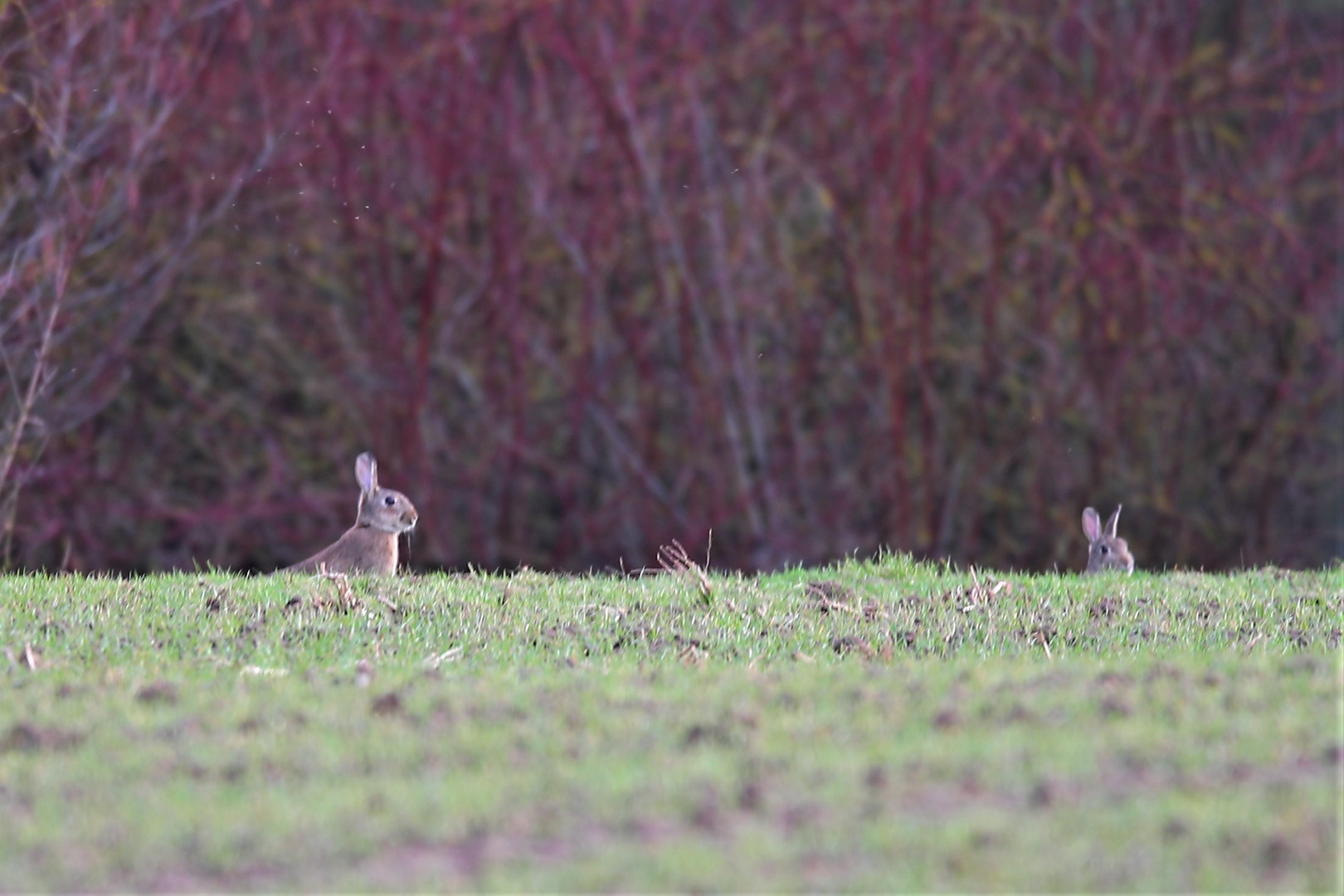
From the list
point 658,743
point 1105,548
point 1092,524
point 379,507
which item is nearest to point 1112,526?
point 1092,524

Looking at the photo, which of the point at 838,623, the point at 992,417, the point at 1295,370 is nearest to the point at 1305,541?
the point at 1295,370

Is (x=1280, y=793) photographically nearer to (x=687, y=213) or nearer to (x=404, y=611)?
→ (x=404, y=611)

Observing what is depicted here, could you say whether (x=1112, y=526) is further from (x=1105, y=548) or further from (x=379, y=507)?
(x=379, y=507)

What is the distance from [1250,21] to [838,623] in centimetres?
1040

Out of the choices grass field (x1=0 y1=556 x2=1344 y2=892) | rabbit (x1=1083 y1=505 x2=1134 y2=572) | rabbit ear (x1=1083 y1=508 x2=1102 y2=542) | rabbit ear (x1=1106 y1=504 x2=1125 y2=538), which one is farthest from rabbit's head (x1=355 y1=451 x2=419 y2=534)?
rabbit ear (x1=1106 y1=504 x2=1125 y2=538)

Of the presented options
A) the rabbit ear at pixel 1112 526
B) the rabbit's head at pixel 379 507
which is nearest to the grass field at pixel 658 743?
the rabbit's head at pixel 379 507

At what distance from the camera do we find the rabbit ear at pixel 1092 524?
13.0 m

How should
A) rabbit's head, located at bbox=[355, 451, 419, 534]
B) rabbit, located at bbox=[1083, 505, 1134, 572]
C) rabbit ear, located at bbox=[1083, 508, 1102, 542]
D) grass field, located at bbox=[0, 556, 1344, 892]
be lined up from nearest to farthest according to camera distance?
grass field, located at bbox=[0, 556, 1344, 892] < rabbit's head, located at bbox=[355, 451, 419, 534] < rabbit, located at bbox=[1083, 505, 1134, 572] < rabbit ear, located at bbox=[1083, 508, 1102, 542]

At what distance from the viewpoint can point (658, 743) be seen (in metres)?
5.98

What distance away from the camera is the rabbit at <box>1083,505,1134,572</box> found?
12531 mm

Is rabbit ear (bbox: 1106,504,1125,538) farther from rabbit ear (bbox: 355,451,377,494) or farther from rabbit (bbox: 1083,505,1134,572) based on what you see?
rabbit ear (bbox: 355,451,377,494)

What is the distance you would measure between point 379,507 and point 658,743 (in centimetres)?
601

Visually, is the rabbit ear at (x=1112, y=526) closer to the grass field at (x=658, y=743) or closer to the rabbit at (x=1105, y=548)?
the rabbit at (x=1105, y=548)

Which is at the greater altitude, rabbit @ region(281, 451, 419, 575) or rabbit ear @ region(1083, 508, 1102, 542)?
rabbit @ region(281, 451, 419, 575)
